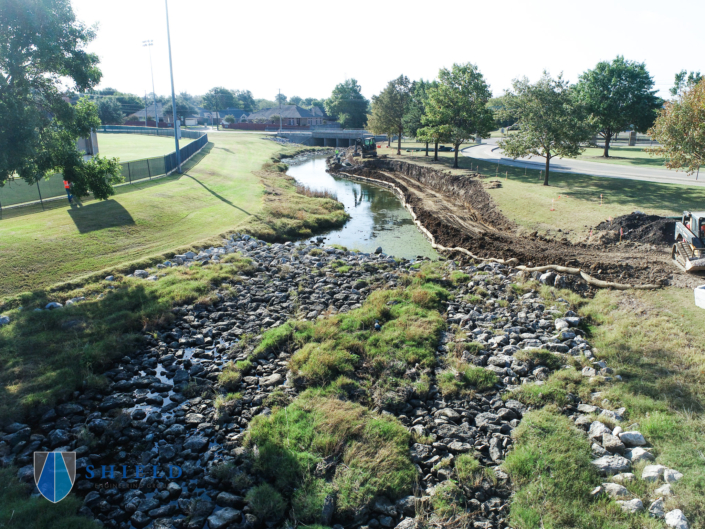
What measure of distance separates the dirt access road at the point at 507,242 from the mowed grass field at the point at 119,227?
1237cm

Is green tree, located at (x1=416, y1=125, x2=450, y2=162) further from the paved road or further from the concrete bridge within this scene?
the concrete bridge

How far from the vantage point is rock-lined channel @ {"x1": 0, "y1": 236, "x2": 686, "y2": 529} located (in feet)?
23.5

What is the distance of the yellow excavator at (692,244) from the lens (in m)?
14.3

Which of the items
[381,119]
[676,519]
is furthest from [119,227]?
[381,119]

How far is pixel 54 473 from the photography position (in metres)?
7.62

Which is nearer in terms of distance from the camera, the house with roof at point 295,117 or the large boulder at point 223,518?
the large boulder at point 223,518

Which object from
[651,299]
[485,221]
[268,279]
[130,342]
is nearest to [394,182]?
[485,221]

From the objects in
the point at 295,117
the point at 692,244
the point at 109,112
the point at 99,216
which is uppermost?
the point at 295,117

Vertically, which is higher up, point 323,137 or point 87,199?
point 323,137

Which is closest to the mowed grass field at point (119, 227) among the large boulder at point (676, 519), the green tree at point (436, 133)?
the large boulder at point (676, 519)

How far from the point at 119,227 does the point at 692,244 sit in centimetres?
2340

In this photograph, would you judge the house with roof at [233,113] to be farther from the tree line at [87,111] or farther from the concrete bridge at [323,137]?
the tree line at [87,111]

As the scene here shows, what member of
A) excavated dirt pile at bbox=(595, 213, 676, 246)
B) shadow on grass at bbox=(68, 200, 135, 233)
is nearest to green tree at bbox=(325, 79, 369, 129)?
shadow on grass at bbox=(68, 200, 135, 233)

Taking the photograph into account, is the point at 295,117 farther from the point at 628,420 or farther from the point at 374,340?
the point at 628,420
